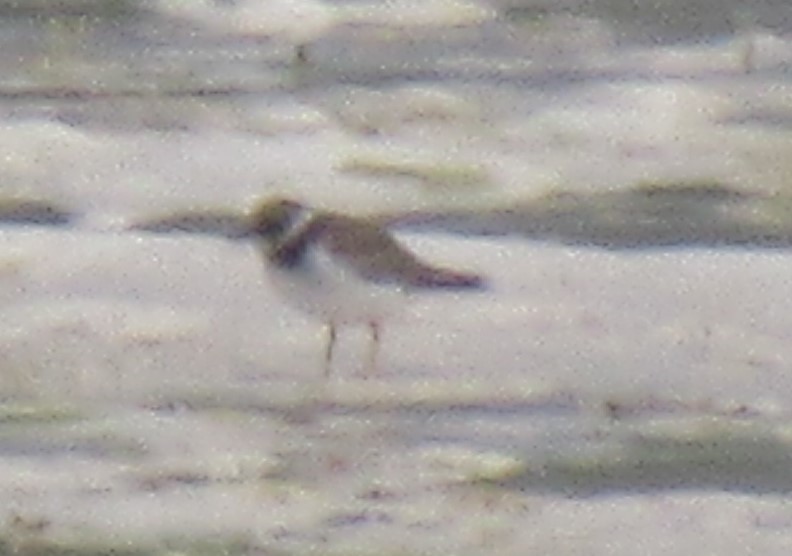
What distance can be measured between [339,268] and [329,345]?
0.05 metres

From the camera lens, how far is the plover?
78 cm

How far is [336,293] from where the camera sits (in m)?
0.80

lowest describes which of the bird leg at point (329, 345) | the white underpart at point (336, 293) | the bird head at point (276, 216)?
the bird leg at point (329, 345)

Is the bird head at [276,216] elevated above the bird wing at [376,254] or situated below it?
above

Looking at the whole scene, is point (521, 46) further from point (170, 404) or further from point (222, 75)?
point (170, 404)

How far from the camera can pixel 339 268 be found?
80cm

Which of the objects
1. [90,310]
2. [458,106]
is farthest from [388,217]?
[90,310]

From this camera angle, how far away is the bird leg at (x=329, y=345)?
0.80 metres

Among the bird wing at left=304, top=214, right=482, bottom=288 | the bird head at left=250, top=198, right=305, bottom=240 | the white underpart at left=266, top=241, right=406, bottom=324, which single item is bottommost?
the white underpart at left=266, top=241, right=406, bottom=324

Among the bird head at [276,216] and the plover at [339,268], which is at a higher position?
the bird head at [276,216]

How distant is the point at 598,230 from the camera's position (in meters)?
A: 0.79

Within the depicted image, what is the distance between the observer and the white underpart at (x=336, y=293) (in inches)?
31.4

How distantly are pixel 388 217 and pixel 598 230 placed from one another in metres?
0.12

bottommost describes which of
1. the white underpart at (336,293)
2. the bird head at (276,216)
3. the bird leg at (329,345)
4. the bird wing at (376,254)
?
the bird leg at (329,345)
